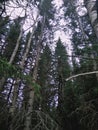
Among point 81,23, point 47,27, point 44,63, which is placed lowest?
point 44,63

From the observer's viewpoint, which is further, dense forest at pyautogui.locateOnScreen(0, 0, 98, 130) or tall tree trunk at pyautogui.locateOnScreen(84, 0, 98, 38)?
dense forest at pyautogui.locateOnScreen(0, 0, 98, 130)

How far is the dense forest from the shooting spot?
800 centimetres

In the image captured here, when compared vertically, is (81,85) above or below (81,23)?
below

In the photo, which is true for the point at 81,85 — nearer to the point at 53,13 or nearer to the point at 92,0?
the point at 92,0

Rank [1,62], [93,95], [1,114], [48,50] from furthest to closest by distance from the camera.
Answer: [48,50] → [93,95] → [1,114] → [1,62]

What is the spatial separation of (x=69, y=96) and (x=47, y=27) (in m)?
8.42

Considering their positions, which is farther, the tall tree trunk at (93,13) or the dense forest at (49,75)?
the dense forest at (49,75)

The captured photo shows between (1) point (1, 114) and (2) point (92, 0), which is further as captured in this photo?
(1) point (1, 114)

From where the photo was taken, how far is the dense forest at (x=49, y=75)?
26.2 feet

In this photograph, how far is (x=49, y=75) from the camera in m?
16.5

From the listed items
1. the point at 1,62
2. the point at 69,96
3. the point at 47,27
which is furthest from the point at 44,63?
the point at 1,62

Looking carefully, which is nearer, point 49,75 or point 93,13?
point 93,13

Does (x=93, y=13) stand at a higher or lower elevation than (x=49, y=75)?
lower

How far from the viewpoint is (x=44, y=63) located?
1838 centimetres
